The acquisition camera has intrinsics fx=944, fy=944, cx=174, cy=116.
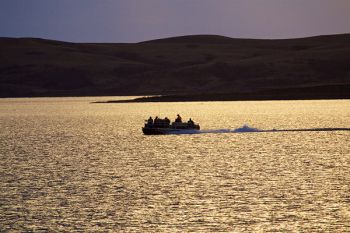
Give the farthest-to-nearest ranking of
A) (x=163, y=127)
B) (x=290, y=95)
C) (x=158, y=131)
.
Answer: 1. (x=290, y=95)
2. (x=163, y=127)
3. (x=158, y=131)

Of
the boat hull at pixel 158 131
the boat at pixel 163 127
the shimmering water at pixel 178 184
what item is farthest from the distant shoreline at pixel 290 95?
the shimmering water at pixel 178 184

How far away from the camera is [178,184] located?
50.3m

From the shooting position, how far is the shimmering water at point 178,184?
128ft

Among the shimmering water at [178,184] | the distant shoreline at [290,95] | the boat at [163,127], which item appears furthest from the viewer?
the distant shoreline at [290,95]

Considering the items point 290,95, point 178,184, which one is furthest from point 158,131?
point 290,95

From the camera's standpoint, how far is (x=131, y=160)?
65.4m

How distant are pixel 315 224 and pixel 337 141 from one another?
42.7 m

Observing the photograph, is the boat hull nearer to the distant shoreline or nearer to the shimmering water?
the shimmering water

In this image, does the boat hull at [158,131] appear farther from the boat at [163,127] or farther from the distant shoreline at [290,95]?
the distant shoreline at [290,95]

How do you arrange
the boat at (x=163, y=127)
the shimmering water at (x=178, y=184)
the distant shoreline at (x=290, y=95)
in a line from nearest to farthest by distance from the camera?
1. the shimmering water at (x=178, y=184)
2. the boat at (x=163, y=127)
3. the distant shoreline at (x=290, y=95)

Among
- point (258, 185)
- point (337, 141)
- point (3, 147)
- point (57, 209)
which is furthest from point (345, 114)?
point (57, 209)

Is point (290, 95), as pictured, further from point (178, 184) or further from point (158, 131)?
point (178, 184)

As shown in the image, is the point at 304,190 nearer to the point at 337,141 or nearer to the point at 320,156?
the point at 320,156

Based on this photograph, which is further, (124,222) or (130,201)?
(130,201)
